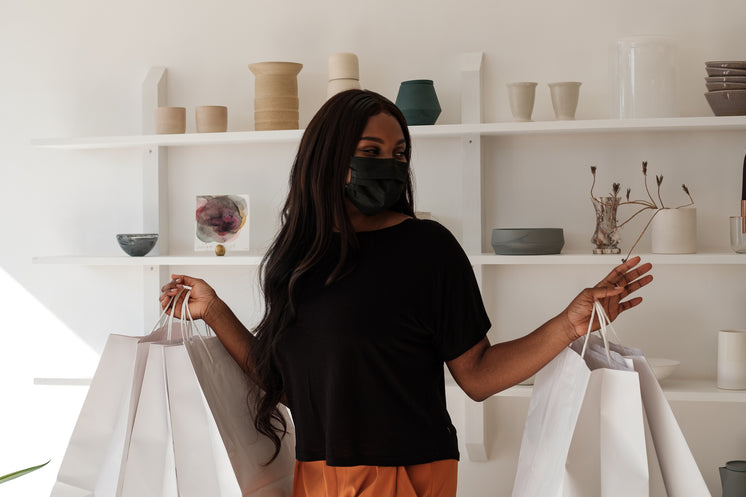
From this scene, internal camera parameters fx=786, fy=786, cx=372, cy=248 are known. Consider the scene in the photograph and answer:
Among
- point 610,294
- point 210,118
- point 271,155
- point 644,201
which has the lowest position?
point 610,294

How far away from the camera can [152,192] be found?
2.70 meters

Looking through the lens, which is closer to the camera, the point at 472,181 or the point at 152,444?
the point at 152,444

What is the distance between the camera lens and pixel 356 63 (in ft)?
8.07

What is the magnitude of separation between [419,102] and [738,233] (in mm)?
993

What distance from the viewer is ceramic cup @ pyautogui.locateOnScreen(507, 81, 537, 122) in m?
2.32

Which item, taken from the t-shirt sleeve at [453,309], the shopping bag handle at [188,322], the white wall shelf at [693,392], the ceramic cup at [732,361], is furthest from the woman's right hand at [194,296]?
the ceramic cup at [732,361]

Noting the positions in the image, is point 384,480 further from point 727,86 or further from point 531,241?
point 727,86

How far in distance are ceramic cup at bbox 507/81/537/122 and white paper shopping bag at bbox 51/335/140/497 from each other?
1.35 m

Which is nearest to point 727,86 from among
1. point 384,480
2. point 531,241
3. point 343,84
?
point 531,241

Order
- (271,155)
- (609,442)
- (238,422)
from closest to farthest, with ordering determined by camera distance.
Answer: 1. (609,442)
2. (238,422)
3. (271,155)

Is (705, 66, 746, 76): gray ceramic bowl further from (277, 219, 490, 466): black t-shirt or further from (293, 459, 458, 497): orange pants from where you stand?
(293, 459, 458, 497): orange pants

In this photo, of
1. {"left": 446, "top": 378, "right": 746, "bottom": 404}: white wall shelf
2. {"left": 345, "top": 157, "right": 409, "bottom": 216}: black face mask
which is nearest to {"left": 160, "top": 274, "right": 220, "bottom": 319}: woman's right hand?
{"left": 345, "top": 157, "right": 409, "bottom": 216}: black face mask

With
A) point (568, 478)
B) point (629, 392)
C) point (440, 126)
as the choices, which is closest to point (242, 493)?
point (568, 478)

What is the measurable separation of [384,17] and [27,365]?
1773 millimetres
